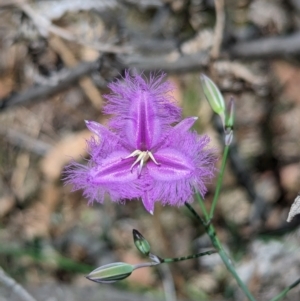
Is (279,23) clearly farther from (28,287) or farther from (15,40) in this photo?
(28,287)

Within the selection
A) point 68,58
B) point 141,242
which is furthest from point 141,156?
point 68,58

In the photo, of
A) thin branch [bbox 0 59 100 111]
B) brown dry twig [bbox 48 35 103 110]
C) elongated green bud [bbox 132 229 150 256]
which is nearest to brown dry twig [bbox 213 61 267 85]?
thin branch [bbox 0 59 100 111]

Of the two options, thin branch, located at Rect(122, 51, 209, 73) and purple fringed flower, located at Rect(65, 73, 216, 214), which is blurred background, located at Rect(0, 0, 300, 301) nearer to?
thin branch, located at Rect(122, 51, 209, 73)

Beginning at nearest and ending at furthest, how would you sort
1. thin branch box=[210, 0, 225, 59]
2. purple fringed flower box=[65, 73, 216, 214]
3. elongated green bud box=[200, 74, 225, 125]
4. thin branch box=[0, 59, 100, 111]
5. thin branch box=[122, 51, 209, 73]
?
purple fringed flower box=[65, 73, 216, 214] < elongated green bud box=[200, 74, 225, 125] < thin branch box=[210, 0, 225, 59] < thin branch box=[122, 51, 209, 73] < thin branch box=[0, 59, 100, 111]

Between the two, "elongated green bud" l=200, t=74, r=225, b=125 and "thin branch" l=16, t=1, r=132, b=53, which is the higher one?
"elongated green bud" l=200, t=74, r=225, b=125

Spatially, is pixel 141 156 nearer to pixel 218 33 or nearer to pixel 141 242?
pixel 141 242

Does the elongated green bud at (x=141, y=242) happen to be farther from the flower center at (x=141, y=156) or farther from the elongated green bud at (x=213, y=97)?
the elongated green bud at (x=213, y=97)
